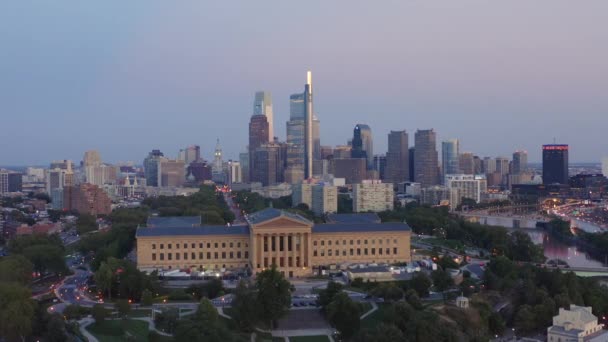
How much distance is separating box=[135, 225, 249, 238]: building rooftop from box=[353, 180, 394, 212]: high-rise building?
192 feet

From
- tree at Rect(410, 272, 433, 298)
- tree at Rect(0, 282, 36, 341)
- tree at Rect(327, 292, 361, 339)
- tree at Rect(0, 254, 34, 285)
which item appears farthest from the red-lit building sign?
tree at Rect(0, 282, 36, 341)

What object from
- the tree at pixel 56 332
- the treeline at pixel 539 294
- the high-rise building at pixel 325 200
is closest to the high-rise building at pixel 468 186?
the high-rise building at pixel 325 200

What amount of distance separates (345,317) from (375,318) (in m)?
4.25

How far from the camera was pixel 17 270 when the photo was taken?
2023 inches

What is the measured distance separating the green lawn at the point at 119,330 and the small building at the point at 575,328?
21614 millimetres

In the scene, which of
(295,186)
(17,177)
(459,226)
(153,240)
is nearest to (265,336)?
(153,240)

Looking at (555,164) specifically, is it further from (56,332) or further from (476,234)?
(56,332)

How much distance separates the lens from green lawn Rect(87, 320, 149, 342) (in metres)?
40.4

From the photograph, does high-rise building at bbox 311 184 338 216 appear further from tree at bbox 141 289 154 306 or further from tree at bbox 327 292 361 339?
tree at bbox 327 292 361 339

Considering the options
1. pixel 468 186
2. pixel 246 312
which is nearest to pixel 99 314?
pixel 246 312

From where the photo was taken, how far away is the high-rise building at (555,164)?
604ft

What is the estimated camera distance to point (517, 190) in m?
165

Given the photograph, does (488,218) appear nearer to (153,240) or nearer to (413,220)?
(413,220)

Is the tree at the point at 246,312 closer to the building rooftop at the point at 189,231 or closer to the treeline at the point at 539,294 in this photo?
the treeline at the point at 539,294
